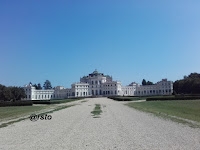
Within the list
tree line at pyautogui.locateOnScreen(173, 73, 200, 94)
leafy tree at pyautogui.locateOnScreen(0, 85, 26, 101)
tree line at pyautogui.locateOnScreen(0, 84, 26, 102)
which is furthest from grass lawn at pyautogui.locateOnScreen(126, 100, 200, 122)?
leafy tree at pyautogui.locateOnScreen(0, 85, 26, 101)

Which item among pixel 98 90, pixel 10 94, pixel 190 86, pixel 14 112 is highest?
pixel 190 86

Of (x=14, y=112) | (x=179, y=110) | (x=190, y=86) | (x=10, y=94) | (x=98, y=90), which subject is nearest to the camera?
(x=179, y=110)

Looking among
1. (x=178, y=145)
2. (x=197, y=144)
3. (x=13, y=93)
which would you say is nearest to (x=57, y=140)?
(x=178, y=145)

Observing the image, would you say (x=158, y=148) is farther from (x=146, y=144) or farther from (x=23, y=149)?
(x=23, y=149)

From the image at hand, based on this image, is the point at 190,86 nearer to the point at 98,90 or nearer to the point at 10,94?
the point at 98,90

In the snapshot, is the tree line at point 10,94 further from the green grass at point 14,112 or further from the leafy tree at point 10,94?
the green grass at point 14,112

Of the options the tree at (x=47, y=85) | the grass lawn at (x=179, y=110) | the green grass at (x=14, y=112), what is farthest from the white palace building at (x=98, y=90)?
the green grass at (x=14, y=112)

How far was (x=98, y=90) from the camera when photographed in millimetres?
121812

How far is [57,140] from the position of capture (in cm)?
778

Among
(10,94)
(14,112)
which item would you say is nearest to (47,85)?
(10,94)

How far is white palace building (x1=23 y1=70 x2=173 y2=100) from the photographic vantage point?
115625mm

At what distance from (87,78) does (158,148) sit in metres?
125

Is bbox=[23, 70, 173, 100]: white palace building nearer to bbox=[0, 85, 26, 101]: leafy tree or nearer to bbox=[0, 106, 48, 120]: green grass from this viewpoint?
bbox=[0, 85, 26, 101]: leafy tree

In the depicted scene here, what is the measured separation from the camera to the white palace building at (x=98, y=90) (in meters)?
116
